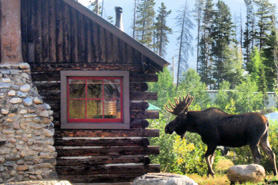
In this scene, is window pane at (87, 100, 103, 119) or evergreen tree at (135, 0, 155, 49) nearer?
window pane at (87, 100, 103, 119)

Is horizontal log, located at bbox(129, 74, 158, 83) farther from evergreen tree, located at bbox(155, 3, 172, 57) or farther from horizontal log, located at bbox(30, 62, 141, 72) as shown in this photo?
evergreen tree, located at bbox(155, 3, 172, 57)

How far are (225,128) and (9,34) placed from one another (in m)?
6.71

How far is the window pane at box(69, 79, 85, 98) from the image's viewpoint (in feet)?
34.2

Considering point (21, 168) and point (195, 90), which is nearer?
point (21, 168)

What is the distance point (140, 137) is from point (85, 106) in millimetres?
1637

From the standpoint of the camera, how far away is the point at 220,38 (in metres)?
46.8

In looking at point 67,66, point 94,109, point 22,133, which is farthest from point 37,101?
point 94,109

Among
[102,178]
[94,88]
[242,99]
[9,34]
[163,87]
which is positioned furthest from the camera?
[163,87]

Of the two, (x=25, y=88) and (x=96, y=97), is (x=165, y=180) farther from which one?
(x=25, y=88)

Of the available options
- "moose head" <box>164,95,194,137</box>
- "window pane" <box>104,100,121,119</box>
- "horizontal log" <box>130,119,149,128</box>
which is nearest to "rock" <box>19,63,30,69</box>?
"window pane" <box>104,100,121,119</box>

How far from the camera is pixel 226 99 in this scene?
106ft

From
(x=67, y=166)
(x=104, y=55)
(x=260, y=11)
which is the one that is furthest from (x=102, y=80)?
(x=260, y=11)

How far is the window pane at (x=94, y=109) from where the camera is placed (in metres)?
10.4

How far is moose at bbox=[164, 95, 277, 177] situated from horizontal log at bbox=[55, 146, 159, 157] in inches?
88.4
